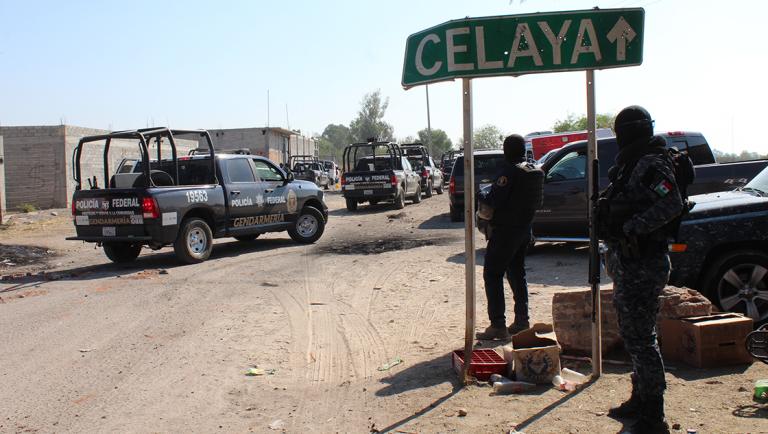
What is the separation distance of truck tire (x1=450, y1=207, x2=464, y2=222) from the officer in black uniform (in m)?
11.3

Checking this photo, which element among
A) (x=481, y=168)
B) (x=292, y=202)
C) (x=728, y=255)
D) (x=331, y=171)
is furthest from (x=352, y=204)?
(x=331, y=171)

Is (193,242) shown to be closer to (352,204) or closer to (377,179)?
(377,179)

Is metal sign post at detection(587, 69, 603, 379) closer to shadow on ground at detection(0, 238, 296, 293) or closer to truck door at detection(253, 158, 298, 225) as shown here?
shadow on ground at detection(0, 238, 296, 293)

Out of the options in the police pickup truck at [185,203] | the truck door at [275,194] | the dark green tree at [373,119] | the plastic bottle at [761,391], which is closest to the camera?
the plastic bottle at [761,391]

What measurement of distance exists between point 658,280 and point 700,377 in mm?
1617

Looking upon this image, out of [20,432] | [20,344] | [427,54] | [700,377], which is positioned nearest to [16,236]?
[20,344]

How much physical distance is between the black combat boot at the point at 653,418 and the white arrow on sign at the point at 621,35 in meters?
2.44

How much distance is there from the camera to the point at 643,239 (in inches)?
154

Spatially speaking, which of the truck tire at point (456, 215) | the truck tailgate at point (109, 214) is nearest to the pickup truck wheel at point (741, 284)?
the truck tailgate at point (109, 214)

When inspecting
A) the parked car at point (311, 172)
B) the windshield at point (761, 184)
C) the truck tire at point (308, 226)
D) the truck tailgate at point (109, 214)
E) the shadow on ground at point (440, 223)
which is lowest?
the shadow on ground at point (440, 223)

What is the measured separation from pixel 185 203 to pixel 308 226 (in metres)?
3.70

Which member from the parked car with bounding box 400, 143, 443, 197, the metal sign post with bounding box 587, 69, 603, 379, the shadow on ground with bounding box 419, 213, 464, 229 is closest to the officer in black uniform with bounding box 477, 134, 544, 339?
the metal sign post with bounding box 587, 69, 603, 379

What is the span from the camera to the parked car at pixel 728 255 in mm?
6082

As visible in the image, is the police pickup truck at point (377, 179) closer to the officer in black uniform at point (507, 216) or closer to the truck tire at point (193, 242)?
the truck tire at point (193, 242)
